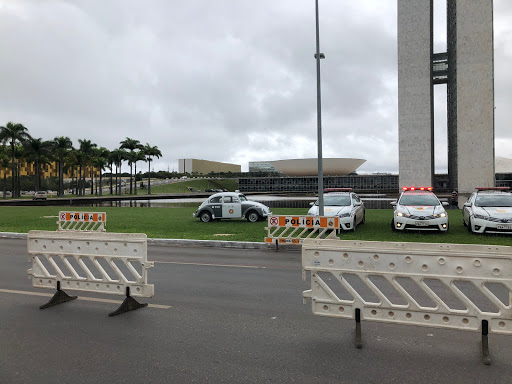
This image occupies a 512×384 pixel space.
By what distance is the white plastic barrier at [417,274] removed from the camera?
161 inches

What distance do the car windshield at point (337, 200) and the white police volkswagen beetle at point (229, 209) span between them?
13.9 ft

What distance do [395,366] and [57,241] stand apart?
5197 millimetres

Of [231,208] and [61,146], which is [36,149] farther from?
[231,208]

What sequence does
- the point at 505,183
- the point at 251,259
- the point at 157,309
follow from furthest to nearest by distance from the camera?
the point at 505,183
the point at 251,259
the point at 157,309

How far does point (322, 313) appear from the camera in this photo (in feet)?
15.5

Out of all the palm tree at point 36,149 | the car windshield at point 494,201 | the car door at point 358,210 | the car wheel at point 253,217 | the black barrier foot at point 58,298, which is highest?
the palm tree at point 36,149

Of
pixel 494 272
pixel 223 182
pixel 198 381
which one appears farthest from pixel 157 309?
pixel 223 182

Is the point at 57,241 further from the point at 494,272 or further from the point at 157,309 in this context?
A: the point at 494,272

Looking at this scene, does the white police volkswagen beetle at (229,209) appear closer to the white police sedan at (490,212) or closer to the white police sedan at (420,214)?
the white police sedan at (420,214)

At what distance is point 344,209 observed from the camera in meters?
15.7

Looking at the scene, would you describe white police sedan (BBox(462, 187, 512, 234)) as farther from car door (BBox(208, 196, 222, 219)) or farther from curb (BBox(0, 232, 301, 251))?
car door (BBox(208, 196, 222, 219))

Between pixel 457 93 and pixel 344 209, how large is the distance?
5318 centimetres

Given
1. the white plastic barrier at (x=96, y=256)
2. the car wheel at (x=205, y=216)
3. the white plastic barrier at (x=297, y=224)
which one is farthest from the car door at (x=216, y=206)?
the white plastic barrier at (x=96, y=256)

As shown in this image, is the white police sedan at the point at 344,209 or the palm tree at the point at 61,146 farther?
the palm tree at the point at 61,146
